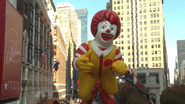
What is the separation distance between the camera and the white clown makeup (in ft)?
24.1

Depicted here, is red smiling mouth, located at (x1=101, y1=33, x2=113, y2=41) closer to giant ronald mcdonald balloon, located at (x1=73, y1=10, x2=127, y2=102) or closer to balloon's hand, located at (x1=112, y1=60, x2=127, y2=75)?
giant ronald mcdonald balloon, located at (x1=73, y1=10, x2=127, y2=102)

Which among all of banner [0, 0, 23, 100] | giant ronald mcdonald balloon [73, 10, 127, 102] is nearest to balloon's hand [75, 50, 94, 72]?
giant ronald mcdonald balloon [73, 10, 127, 102]

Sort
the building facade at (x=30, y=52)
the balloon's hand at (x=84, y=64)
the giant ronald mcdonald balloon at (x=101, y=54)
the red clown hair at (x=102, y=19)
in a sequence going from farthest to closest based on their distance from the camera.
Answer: the building facade at (x=30, y=52), the red clown hair at (x=102, y=19), the giant ronald mcdonald balloon at (x=101, y=54), the balloon's hand at (x=84, y=64)

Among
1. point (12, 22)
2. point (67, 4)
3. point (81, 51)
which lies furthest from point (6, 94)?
point (67, 4)

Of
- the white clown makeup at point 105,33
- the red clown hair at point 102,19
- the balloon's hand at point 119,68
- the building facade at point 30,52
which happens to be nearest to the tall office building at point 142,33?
the building facade at point 30,52

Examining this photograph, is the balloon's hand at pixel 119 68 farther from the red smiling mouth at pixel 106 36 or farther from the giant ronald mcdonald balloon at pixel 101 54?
the red smiling mouth at pixel 106 36

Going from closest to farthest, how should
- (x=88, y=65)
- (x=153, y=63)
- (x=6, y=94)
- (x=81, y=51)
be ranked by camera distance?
(x=88, y=65), (x=81, y=51), (x=6, y=94), (x=153, y=63)

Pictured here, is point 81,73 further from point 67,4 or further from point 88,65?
point 67,4

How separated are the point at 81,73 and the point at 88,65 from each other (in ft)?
3.97

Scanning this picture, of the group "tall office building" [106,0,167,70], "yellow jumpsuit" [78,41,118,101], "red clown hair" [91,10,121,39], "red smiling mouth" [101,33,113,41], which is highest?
"tall office building" [106,0,167,70]

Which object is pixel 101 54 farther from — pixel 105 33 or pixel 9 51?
pixel 9 51

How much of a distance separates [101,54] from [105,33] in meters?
0.69

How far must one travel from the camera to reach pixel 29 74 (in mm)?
27969

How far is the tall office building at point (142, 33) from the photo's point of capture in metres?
71.9
